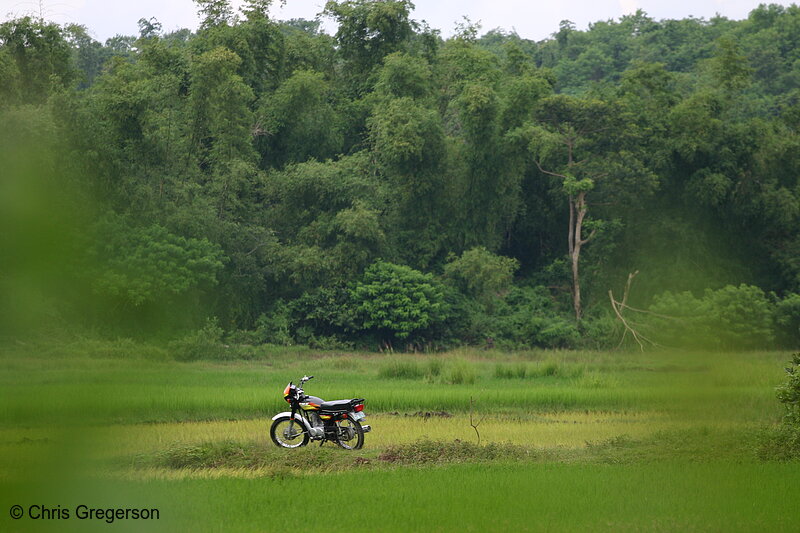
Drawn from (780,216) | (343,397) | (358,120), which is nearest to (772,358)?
A: (780,216)

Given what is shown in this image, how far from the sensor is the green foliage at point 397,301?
90.1ft

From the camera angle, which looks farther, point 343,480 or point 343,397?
point 343,397

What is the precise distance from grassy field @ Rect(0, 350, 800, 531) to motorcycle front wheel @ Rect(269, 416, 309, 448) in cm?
30

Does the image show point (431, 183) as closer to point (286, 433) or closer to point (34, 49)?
point (34, 49)

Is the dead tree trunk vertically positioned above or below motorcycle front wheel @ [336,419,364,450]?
above

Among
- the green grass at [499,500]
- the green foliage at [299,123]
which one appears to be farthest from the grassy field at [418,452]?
the green foliage at [299,123]

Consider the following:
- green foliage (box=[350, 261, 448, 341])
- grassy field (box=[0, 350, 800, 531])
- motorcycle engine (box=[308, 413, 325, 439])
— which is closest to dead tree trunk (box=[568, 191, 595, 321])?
green foliage (box=[350, 261, 448, 341])

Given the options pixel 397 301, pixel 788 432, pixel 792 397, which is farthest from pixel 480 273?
pixel 788 432

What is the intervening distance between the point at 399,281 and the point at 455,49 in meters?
10.8

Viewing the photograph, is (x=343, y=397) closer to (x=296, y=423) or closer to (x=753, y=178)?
(x=296, y=423)

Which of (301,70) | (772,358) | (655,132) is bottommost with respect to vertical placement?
(772,358)

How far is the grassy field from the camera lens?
6.85 feet

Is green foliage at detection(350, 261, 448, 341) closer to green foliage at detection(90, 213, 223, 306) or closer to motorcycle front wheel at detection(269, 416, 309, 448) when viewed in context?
motorcycle front wheel at detection(269, 416, 309, 448)

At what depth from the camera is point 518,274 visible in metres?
34.2
